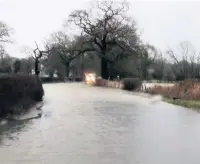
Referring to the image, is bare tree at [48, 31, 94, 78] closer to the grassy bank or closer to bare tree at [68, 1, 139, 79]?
bare tree at [68, 1, 139, 79]

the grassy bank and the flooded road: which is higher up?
the grassy bank

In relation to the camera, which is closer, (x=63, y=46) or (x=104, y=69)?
(x=104, y=69)

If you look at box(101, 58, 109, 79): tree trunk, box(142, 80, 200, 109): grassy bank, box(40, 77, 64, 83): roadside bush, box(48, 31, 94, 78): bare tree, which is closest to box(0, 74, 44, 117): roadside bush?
box(142, 80, 200, 109): grassy bank

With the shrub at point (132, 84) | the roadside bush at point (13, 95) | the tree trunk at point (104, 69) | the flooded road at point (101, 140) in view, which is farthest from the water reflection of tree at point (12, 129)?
the tree trunk at point (104, 69)

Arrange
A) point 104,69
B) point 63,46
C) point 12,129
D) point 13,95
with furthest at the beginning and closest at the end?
point 63,46 → point 104,69 → point 13,95 → point 12,129

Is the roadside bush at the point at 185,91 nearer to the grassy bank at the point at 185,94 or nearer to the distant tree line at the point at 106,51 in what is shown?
the grassy bank at the point at 185,94

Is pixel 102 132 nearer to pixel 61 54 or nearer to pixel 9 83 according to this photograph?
pixel 9 83

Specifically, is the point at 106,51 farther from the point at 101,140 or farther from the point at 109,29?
the point at 101,140

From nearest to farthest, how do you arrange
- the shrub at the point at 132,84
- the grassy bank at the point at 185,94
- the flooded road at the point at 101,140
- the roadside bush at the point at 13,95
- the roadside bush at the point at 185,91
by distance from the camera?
1. the flooded road at the point at 101,140
2. the roadside bush at the point at 13,95
3. the grassy bank at the point at 185,94
4. the roadside bush at the point at 185,91
5. the shrub at the point at 132,84

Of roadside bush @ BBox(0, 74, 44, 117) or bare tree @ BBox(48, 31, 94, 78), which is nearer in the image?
roadside bush @ BBox(0, 74, 44, 117)

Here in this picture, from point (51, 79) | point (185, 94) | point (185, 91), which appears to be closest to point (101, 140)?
point (185, 94)

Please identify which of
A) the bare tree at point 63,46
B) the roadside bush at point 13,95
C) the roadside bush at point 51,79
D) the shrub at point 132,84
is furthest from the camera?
the bare tree at point 63,46

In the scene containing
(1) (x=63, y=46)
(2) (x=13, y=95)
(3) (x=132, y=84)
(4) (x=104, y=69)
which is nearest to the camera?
(2) (x=13, y=95)

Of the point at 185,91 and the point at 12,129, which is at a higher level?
the point at 185,91
